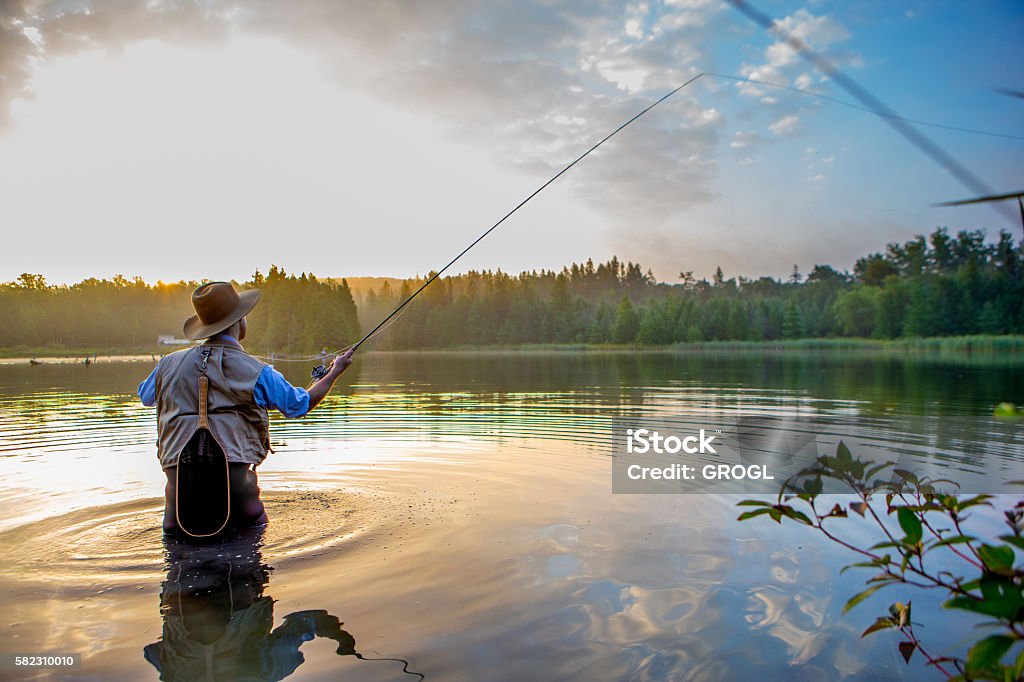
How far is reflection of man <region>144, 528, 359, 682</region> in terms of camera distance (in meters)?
3.93

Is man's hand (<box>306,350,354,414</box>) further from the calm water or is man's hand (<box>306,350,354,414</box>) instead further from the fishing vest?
the calm water

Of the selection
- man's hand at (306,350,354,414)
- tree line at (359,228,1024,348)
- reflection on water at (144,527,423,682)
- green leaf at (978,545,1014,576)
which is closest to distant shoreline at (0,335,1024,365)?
tree line at (359,228,1024,348)

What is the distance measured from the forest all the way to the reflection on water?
336ft

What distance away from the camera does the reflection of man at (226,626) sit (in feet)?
12.9

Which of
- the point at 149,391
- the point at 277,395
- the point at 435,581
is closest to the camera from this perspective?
the point at 435,581

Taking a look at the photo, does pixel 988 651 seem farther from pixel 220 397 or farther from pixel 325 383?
pixel 220 397

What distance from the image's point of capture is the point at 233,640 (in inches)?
168

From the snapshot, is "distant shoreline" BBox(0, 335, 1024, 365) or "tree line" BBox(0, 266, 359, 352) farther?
"tree line" BBox(0, 266, 359, 352)

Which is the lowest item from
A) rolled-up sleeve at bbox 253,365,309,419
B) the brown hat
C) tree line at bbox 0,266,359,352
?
rolled-up sleeve at bbox 253,365,309,419

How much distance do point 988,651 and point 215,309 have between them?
548cm

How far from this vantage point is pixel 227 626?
175 inches

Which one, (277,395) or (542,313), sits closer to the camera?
(277,395)

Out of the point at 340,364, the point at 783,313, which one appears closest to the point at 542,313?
the point at 783,313

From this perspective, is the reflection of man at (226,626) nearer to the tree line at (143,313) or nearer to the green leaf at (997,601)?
the green leaf at (997,601)
